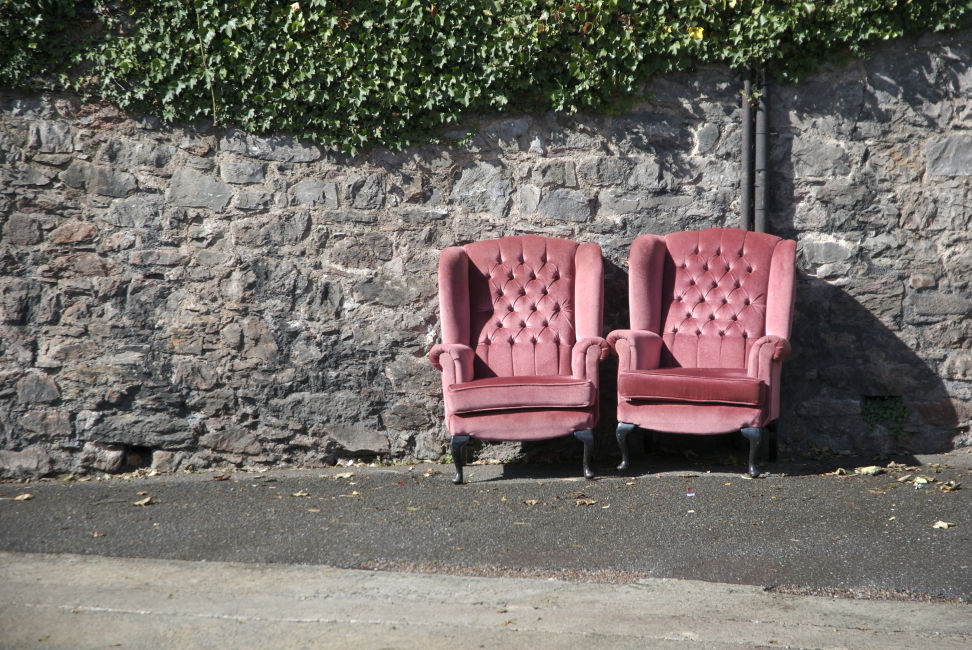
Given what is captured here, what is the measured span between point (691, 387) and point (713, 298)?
2.31 feet

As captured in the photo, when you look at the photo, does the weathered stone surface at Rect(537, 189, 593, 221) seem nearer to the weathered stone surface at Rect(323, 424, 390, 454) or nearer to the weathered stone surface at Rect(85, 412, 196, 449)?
the weathered stone surface at Rect(323, 424, 390, 454)

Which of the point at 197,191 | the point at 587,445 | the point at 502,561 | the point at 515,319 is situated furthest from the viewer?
the point at 197,191

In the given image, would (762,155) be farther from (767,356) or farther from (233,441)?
(233,441)

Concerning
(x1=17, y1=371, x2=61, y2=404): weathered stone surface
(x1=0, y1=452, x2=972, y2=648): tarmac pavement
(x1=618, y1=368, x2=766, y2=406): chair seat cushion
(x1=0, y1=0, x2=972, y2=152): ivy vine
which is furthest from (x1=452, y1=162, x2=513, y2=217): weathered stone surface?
(x1=17, y1=371, x2=61, y2=404): weathered stone surface

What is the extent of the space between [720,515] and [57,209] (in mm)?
3681

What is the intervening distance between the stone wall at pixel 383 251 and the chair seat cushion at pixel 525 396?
0.69 meters

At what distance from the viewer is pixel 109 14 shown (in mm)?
4695

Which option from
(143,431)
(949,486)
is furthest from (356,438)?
(949,486)

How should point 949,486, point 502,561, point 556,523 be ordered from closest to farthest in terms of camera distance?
point 502,561, point 556,523, point 949,486

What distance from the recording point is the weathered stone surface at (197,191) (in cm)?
481

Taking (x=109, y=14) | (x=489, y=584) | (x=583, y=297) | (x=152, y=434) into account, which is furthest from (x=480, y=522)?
(x=109, y=14)

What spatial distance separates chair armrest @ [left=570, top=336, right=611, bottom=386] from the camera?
4297 millimetres

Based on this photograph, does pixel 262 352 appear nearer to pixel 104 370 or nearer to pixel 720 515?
pixel 104 370

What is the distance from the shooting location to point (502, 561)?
2.96 m
